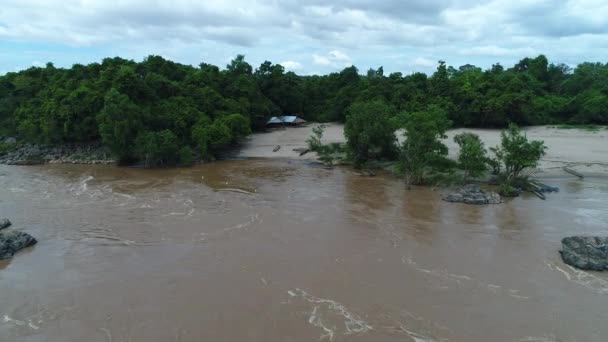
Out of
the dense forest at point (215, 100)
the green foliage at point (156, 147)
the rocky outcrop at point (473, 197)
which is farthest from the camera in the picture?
the dense forest at point (215, 100)

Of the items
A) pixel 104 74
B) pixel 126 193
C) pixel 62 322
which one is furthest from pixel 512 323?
pixel 104 74

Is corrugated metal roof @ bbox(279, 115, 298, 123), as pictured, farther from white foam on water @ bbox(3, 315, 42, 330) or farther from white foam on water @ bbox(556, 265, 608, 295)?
white foam on water @ bbox(3, 315, 42, 330)

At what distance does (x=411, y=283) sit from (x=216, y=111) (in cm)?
2888

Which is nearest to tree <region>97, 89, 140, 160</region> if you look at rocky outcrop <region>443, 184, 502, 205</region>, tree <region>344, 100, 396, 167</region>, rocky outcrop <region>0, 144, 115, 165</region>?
rocky outcrop <region>0, 144, 115, 165</region>

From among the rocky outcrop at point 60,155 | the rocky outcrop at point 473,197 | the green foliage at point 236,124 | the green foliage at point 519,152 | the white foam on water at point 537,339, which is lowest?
the white foam on water at point 537,339

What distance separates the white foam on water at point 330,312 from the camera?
11.0 metres

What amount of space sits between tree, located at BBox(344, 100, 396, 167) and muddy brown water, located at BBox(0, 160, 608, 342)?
6077 mm

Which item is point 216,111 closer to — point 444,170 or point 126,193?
point 126,193

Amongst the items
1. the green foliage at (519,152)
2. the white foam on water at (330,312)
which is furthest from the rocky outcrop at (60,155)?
the green foliage at (519,152)

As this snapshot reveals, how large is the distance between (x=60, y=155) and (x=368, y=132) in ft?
87.5

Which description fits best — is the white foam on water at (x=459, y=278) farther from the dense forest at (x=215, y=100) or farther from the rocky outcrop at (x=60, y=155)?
the rocky outcrop at (x=60, y=155)

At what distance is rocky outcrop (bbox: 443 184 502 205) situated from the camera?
72.8ft

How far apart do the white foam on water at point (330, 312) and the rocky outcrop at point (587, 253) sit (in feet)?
27.4

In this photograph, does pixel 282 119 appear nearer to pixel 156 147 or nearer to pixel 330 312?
pixel 156 147
